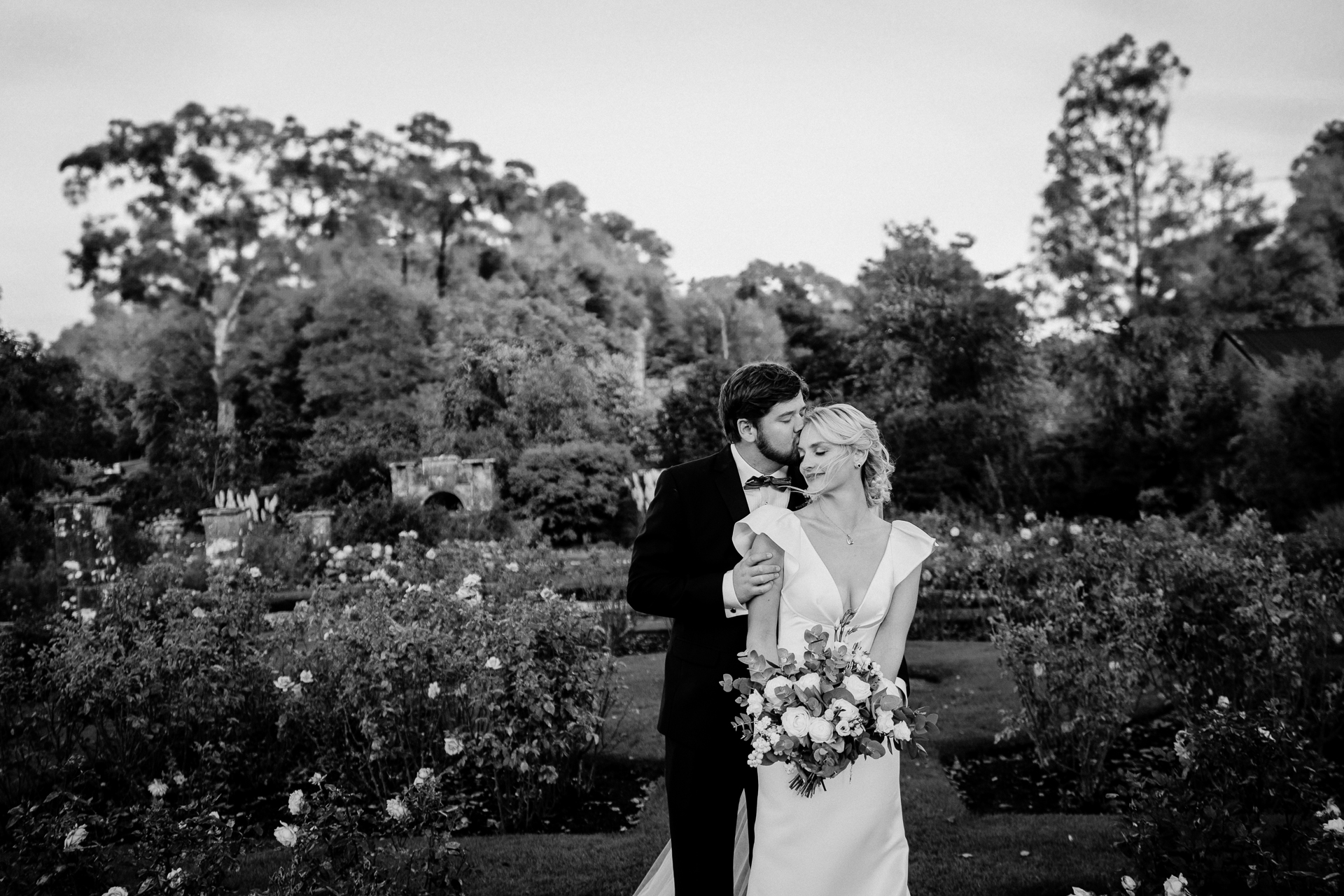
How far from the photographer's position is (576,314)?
29.6 m

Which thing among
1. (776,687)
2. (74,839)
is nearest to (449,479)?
(74,839)

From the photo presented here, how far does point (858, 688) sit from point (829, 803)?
17.9 inches

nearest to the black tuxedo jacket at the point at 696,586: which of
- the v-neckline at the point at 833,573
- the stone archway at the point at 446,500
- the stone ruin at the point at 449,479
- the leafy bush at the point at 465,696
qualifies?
the v-neckline at the point at 833,573

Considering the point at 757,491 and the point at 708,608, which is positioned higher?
the point at 757,491

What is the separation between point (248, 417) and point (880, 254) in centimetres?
1887

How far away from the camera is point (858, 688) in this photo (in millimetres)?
2359

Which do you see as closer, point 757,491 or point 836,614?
point 836,614

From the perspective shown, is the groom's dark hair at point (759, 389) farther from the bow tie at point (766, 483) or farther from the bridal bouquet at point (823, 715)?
the bridal bouquet at point (823, 715)

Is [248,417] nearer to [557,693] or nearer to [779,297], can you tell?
[779,297]

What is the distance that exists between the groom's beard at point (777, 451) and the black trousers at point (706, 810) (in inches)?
33.7

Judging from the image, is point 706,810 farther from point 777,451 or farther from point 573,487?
point 573,487

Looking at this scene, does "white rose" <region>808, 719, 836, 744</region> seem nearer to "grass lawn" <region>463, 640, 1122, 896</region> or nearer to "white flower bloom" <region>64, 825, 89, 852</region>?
"grass lawn" <region>463, 640, 1122, 896</region>

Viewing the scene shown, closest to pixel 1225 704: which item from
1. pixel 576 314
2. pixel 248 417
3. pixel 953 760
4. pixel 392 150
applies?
pixel 953 760

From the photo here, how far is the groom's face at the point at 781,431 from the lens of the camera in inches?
114
